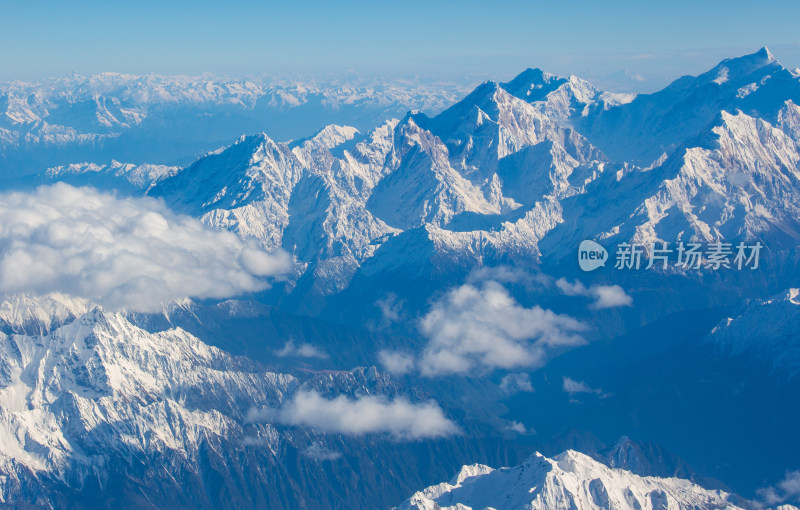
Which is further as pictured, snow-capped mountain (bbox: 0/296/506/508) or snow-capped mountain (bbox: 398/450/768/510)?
snow-capped mountain (bbox: 0/296/506/508)

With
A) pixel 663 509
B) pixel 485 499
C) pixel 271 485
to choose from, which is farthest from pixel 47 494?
pixel 663 509

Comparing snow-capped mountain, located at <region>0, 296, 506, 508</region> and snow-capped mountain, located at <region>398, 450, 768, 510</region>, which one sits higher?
snow-capped mountain, located at <region>398, 450, 768, 510</region>

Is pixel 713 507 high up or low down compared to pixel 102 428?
up

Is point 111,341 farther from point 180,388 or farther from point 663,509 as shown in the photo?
point 663,509

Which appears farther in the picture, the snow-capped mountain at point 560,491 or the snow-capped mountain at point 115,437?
the snow-capped mountain at point 115,437

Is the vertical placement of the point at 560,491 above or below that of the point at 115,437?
above

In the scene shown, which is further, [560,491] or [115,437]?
[115,437]

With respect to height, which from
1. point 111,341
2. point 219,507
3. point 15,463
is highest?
point 111,341

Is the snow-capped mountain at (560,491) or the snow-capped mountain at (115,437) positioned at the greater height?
the snow-capped mountain at (560,491)
